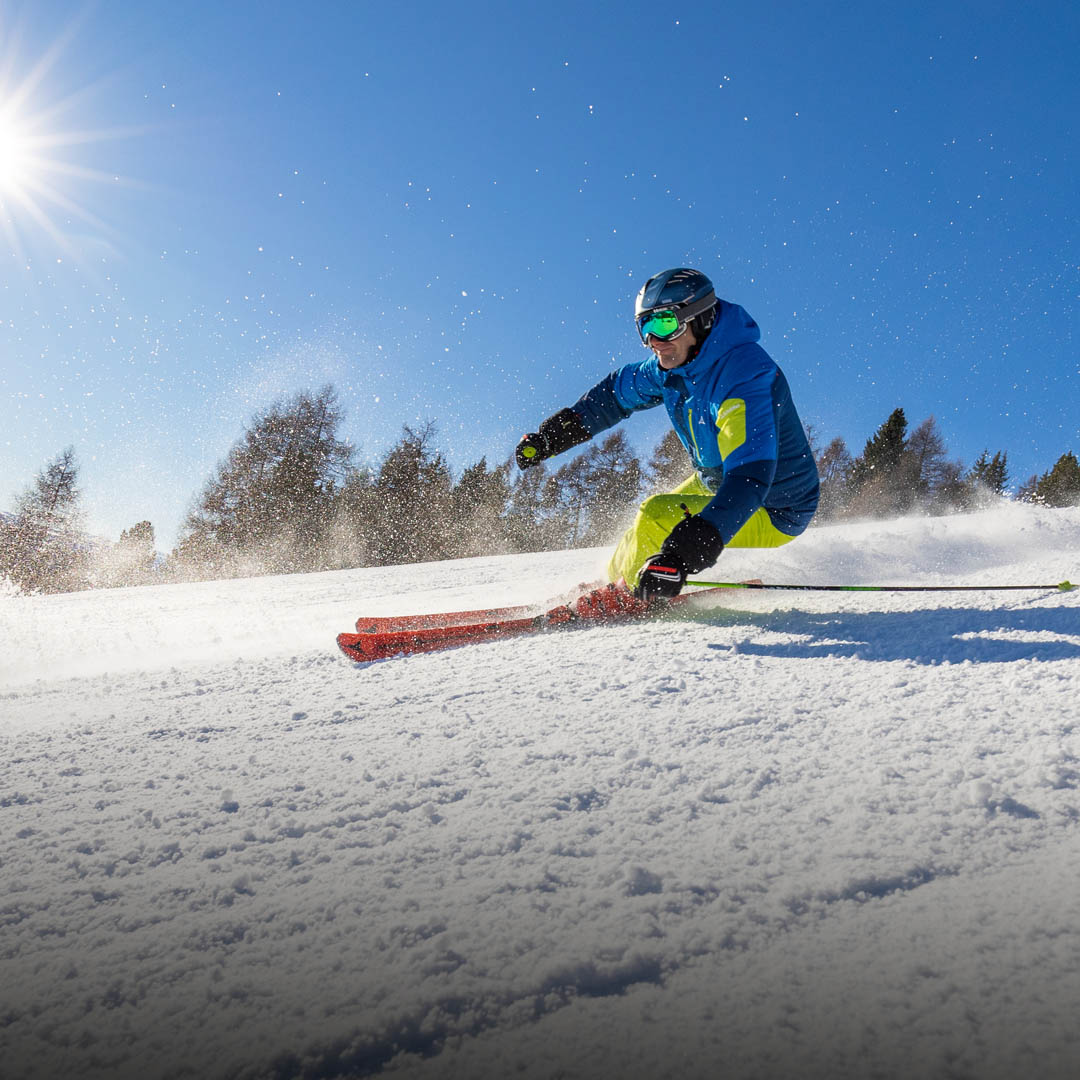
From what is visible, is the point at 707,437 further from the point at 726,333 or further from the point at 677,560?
the point at 677,560

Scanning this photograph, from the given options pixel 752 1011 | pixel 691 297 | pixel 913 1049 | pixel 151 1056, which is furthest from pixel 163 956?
pixel 691 297

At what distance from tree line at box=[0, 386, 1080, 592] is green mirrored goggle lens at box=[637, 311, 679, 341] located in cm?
1927

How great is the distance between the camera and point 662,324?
3.15 metres

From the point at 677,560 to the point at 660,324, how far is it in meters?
1.36

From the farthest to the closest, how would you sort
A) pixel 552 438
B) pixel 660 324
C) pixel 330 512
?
pixel 330 512
pixel 552 438
pixel 660 324

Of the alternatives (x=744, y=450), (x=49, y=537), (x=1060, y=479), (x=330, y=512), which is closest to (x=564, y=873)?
(x=744, y=450)

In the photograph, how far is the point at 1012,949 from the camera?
2.47 ft

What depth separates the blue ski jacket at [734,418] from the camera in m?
2.76

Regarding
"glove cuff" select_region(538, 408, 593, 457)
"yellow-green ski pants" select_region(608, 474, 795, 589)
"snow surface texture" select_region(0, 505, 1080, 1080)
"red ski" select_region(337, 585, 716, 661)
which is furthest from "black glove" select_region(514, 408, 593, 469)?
"snow surface texture" select_region(0, 505, 1080, 1080)

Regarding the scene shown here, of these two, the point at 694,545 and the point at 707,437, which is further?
the point at 707,437

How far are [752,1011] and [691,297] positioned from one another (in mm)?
3050

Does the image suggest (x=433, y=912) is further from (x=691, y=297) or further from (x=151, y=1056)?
(x=691, y=297)

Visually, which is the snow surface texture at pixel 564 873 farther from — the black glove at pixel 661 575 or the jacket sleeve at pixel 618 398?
the jacket sleeve at pixel 618 398

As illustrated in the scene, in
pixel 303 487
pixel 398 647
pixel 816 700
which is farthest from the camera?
pixel 303 487
